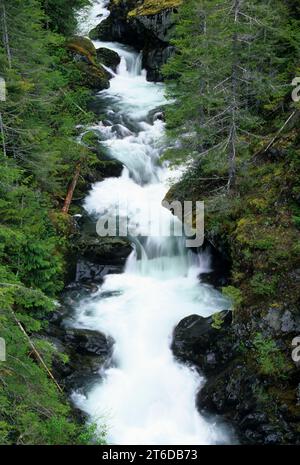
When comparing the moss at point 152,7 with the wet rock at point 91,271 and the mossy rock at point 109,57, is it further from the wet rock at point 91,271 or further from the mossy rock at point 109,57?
the wet rock at point 91,271

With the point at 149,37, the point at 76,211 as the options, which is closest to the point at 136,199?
the point at 76,211

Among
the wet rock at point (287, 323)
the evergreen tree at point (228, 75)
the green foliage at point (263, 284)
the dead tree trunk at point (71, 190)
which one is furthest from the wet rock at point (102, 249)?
the wet rock at point (287, 323)

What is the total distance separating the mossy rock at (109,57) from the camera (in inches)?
1126

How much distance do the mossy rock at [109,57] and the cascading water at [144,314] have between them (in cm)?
880

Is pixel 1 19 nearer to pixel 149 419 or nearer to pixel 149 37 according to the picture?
pixel 149 419

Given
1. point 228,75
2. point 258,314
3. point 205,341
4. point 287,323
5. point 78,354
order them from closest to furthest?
point 287,323, point 258,314, point 205,341, point 78,354, point 228,75

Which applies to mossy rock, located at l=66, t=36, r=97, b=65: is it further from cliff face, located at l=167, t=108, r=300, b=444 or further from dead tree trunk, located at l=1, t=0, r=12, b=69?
cliff face, located at l=167, t=108, r=300, b=444

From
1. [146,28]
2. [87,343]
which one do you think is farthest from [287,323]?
[146,28]

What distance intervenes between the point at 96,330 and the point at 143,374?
2.00 meters

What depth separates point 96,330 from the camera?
1244cm

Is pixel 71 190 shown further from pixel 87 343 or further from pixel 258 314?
pixel 258 314

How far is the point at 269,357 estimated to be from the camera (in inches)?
385

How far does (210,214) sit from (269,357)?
5.38 meters
